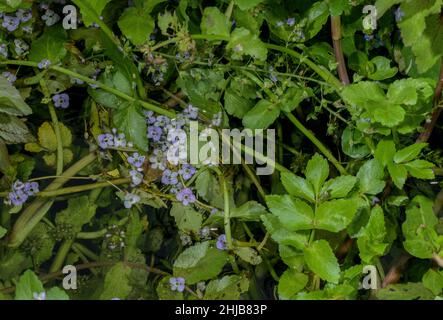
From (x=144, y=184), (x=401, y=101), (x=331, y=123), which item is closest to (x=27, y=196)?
(x=144, y=184)

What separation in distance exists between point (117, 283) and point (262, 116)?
17.1 inches

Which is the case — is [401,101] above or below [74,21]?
below

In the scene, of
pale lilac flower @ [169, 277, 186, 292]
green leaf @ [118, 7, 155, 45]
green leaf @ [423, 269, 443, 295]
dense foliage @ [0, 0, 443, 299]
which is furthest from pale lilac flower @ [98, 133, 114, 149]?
green leaf @ [423, 269, 443, 295]

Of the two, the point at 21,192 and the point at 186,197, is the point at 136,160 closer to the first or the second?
the point at 186,197

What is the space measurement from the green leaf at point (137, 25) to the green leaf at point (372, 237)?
21.7 inches

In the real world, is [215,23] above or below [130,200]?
above

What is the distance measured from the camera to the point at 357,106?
1.24 m

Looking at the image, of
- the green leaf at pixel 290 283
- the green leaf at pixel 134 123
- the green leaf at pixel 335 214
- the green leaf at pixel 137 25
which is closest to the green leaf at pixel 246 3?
the green leaf at pixel 137 25

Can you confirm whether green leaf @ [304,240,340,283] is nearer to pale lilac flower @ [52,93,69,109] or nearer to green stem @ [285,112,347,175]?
green stem @ [285,112,347,175]

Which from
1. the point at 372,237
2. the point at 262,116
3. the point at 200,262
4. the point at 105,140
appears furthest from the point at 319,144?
the point at 105,140

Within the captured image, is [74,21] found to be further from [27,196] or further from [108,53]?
[27,196]

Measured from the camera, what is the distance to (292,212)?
1131 mm
